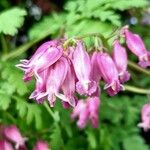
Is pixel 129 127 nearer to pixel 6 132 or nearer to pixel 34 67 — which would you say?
pixel 6 132

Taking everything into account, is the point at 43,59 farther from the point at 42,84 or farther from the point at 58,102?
the point at 58,102

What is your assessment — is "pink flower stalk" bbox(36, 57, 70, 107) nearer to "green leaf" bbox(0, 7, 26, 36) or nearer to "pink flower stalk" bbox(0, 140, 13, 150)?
"green leaf" bbox(0, 7, 26, 36)

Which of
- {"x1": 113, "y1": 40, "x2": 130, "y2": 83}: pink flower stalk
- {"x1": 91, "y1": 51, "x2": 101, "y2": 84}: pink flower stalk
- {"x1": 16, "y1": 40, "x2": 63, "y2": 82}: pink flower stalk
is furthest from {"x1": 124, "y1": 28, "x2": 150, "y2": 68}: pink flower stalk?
{"x1": 16, "y1": 40, "x2": 63, "y2": 82}: pink flower stalk

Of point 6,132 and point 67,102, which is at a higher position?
point 67,102

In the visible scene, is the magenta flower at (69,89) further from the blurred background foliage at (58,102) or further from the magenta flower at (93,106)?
the magenta flower at (93,106)

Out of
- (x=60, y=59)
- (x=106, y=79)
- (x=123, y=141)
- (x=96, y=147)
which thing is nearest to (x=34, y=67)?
(x=60, y=59)

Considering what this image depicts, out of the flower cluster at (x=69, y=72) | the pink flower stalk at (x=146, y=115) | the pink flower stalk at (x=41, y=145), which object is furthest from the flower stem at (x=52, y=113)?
the flower cluster at (x=69, y=72)
